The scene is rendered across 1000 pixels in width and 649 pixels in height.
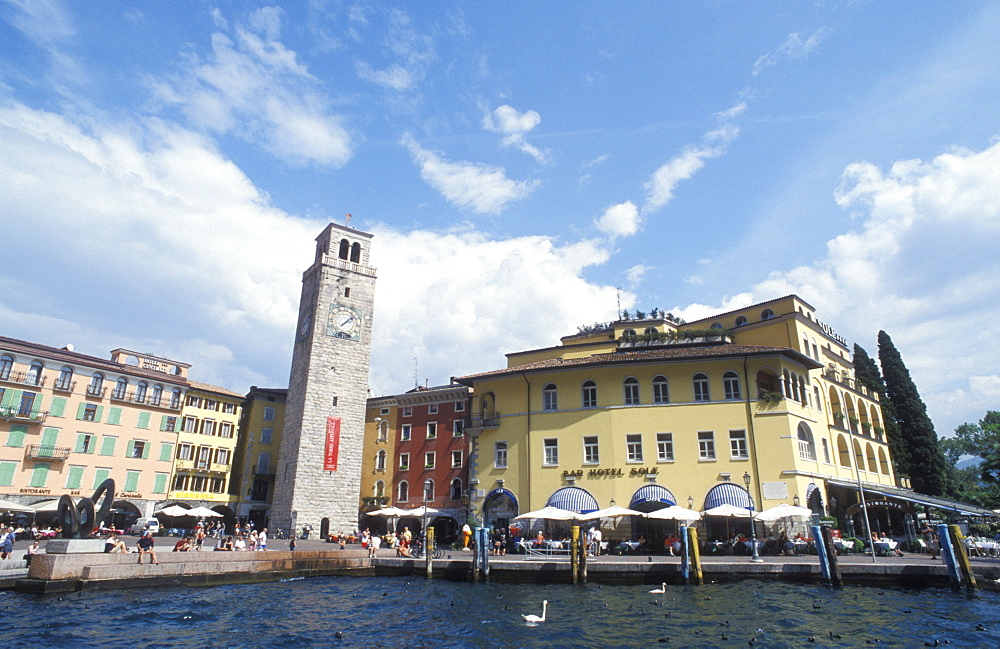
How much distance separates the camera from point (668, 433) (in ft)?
110

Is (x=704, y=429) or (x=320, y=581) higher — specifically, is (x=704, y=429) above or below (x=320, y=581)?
above

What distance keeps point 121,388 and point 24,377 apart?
604 cm

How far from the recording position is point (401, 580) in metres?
27.6

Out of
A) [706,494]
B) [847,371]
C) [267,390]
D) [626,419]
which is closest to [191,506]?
[267,390]

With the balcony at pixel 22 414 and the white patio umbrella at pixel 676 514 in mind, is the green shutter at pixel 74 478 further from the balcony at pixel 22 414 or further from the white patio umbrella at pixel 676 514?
the white patio umbrella at pixel 676 514

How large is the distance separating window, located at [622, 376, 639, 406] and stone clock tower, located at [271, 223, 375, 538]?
22.2 metres

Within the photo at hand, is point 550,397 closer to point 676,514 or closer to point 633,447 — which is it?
point 633,447

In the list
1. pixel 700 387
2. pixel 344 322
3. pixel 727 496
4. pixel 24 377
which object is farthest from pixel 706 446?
pixel 24 377

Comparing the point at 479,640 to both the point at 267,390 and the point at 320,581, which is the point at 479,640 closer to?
the point at 320,581

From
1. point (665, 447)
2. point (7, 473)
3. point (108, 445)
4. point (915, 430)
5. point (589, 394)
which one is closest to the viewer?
point (665, 447)

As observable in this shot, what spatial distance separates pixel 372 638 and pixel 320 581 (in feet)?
39.4

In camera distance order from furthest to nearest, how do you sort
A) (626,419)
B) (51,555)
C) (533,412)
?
(533,412) → (626,419) → (51,555)

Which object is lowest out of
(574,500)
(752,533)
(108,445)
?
(752,533)

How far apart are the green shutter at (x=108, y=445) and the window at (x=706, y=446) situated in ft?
129
